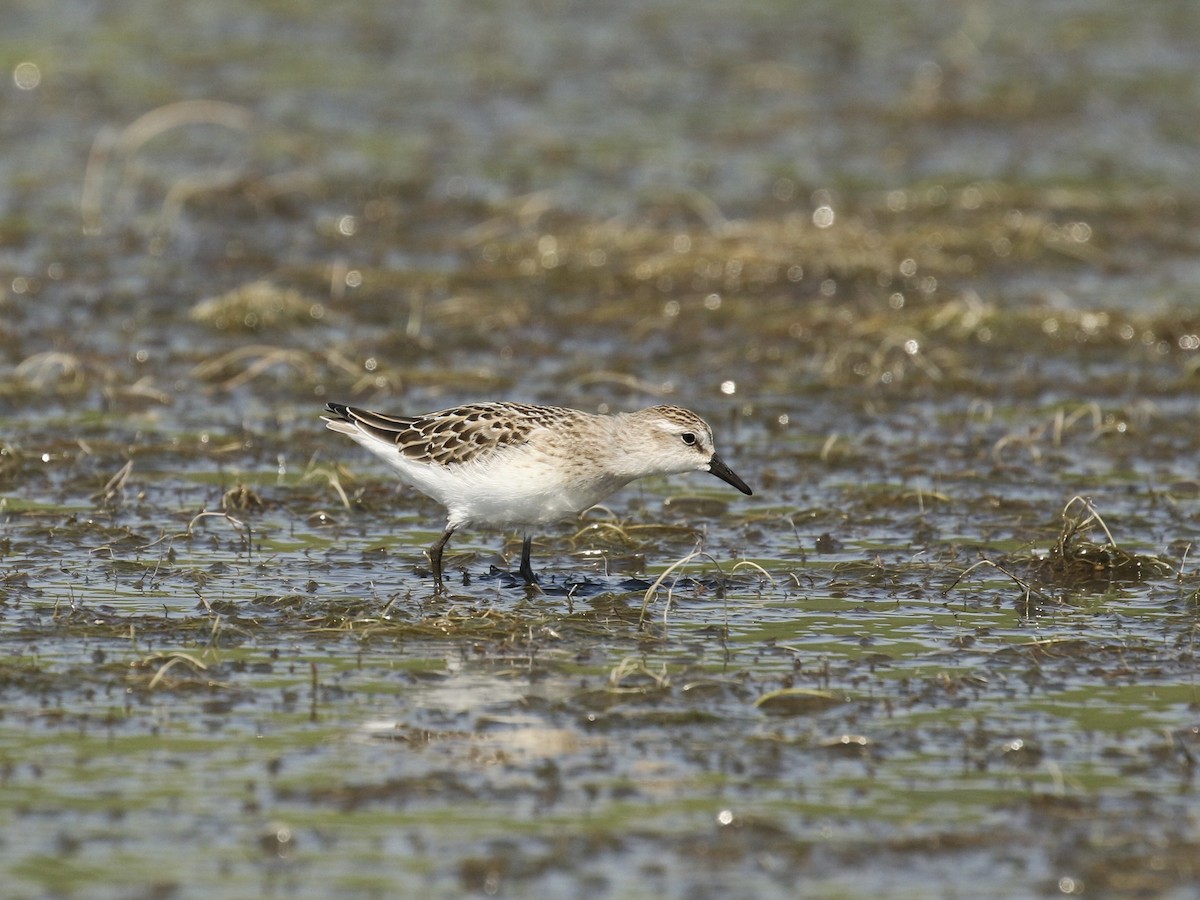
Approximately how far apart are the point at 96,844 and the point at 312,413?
8568mm

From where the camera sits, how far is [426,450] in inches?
499

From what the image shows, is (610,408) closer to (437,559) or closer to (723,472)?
(723,472)

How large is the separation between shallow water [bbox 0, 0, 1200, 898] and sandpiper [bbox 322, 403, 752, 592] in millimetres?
567

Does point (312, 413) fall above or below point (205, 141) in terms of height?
below

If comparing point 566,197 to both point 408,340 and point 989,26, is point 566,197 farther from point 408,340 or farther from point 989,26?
point 989,26

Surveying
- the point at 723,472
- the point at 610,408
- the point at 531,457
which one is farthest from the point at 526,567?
the point at 610,408

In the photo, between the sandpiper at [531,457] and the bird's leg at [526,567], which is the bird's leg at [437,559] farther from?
the bird's leg at [526,567]

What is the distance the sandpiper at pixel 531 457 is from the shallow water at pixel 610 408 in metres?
0.57

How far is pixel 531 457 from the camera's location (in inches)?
481

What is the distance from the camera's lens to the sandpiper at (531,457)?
40.1 ft

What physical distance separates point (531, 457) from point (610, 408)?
15.3ft

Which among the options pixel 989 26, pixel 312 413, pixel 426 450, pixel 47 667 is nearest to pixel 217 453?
pixel 312 413

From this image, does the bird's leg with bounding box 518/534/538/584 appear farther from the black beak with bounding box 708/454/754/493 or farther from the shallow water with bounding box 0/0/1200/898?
the black beak with bounding box 708/454/754/493

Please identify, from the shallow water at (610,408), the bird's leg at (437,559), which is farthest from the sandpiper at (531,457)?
the shallow water at (610,408)
